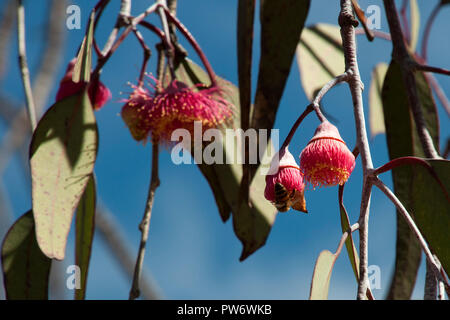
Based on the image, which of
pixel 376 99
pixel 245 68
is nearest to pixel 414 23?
pixel 376 99

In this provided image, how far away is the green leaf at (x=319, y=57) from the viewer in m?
1.69

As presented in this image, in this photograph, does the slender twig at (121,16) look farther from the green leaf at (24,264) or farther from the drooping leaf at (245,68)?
the green leaf at (24,264)

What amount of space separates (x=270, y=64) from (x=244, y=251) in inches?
14.5

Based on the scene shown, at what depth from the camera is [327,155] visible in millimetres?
866

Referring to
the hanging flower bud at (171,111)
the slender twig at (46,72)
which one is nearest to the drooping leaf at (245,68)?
the hanging flower bud at (171,111)

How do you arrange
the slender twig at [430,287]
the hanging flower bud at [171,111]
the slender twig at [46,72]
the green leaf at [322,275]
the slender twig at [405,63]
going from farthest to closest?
the slender twig at [46,72], the hanging flower bud at [171,111], the slender twig at [405,63], the slender twig at [430,287], the green leaf at [322,275]

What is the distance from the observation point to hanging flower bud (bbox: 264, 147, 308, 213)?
2.93 feet

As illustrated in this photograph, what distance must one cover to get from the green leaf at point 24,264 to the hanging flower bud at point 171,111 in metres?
0.31

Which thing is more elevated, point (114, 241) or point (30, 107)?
point (30, 107)

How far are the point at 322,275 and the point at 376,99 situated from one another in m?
1.25
